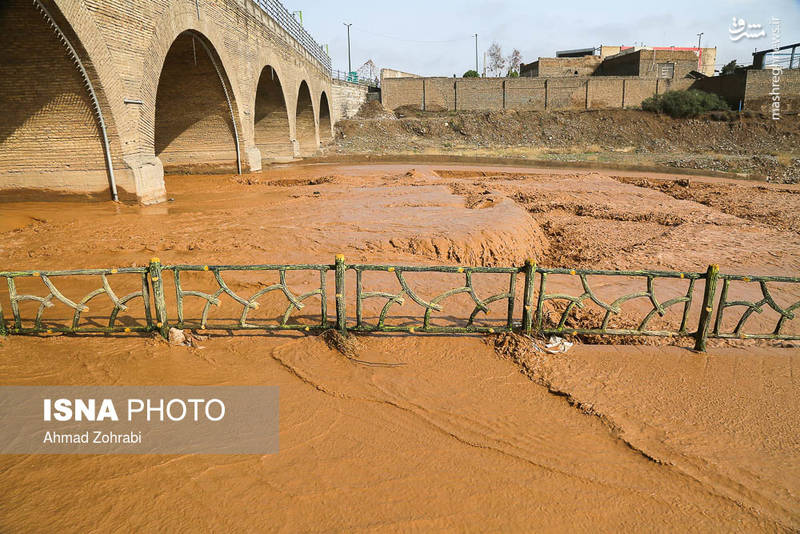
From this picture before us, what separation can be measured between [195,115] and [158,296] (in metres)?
13.9

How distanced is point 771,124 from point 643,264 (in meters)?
31.3

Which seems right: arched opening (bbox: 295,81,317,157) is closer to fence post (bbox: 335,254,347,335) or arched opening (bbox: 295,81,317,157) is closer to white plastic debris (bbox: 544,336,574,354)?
fence post (bbox: 335,254,347,335)

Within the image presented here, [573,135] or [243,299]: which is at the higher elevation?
[573,135]

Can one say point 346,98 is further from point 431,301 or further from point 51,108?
point 431,301

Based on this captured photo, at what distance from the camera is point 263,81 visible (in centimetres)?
2192

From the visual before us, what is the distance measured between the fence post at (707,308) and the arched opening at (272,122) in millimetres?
20754

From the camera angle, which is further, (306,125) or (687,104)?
(687,104)

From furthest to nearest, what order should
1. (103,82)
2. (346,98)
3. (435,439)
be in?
(346,98) → (103,82) → (435,439)

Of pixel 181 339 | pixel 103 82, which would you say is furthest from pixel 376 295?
pixel 103 82

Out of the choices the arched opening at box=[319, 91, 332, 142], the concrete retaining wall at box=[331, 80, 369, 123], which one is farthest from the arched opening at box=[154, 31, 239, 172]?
the concrete retaining wall at box=[331, 80, 369, 123]

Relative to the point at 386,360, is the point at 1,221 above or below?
above

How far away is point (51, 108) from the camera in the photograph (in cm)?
972

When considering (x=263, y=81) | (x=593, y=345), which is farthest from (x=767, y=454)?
(x=263, y=81)

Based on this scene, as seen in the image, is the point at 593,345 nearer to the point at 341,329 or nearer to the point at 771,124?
the point at 341,329
